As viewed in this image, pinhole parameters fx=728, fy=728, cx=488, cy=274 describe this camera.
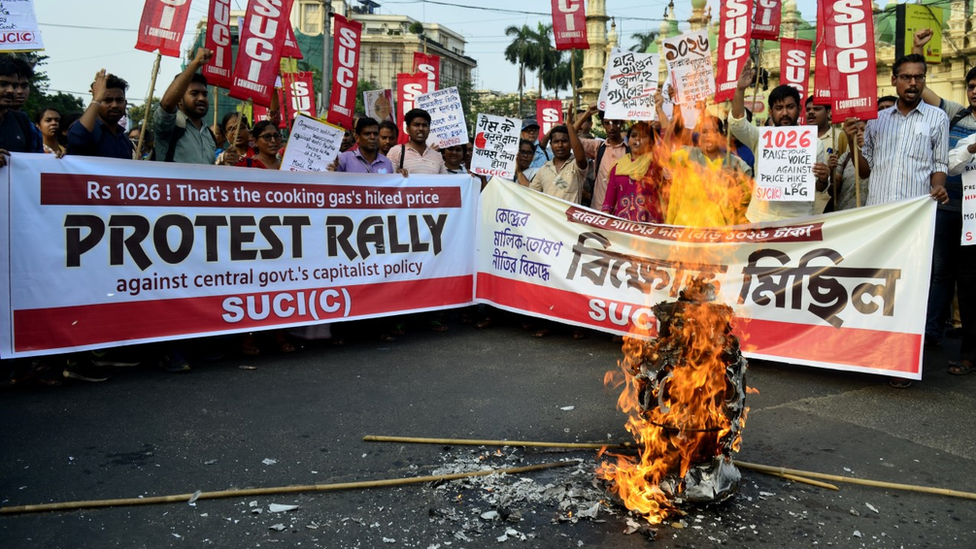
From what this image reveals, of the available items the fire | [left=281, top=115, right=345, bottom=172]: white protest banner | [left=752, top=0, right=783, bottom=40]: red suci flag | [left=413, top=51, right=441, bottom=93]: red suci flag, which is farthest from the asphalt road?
[left=413, top=51, right=441, bottom=93]: red suci flag

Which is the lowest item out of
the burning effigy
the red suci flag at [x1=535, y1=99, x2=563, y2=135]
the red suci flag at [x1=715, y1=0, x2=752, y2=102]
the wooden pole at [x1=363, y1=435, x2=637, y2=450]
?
the wooden pole at [x1=363, y1=435, x2=637, y2=450]

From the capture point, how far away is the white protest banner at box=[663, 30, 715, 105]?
288 inches

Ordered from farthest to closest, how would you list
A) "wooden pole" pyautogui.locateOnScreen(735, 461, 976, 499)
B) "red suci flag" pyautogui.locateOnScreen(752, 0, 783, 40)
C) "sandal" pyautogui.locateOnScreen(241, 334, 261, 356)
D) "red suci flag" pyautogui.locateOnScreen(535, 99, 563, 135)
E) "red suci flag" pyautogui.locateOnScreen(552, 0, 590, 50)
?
"red suci flag" pyautogui.locateOnScreen(535, 99, 563, 135) → "red suci flag" pyautogui.locateOnScreen(752, 0, 783, 40) → "red suci flag" pyautogui.locateOnScreen(552, 0, 590, 50) → "sandal" pyautogui.locateOnScreen(241, 334, 261, 356) → "wooden pole" pyautogui.locateOnScreen(735, 461, 976, 499)

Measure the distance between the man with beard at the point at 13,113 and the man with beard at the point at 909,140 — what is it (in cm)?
659

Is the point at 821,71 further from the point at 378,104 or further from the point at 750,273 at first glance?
the point at 378,104

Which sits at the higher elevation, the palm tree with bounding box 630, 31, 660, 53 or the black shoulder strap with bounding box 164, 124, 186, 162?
the palm tree with bounding box 630, 31, 660, 53

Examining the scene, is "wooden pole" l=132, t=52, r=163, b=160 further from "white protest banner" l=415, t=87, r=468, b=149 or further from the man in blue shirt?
"white protest banner" l=415, t=87, r=468, b=149

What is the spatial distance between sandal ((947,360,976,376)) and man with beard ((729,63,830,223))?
5.65 feet

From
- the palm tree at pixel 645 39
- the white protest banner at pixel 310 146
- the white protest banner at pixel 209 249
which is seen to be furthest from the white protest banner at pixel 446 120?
the palm tree at pixel 645 39

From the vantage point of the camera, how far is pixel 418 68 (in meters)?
12.9

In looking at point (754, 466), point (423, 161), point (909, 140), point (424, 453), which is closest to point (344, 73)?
point (423, 161)

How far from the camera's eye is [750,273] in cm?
631

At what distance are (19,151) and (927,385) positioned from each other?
727 centimetres

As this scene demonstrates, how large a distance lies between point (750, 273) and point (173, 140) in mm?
5081
